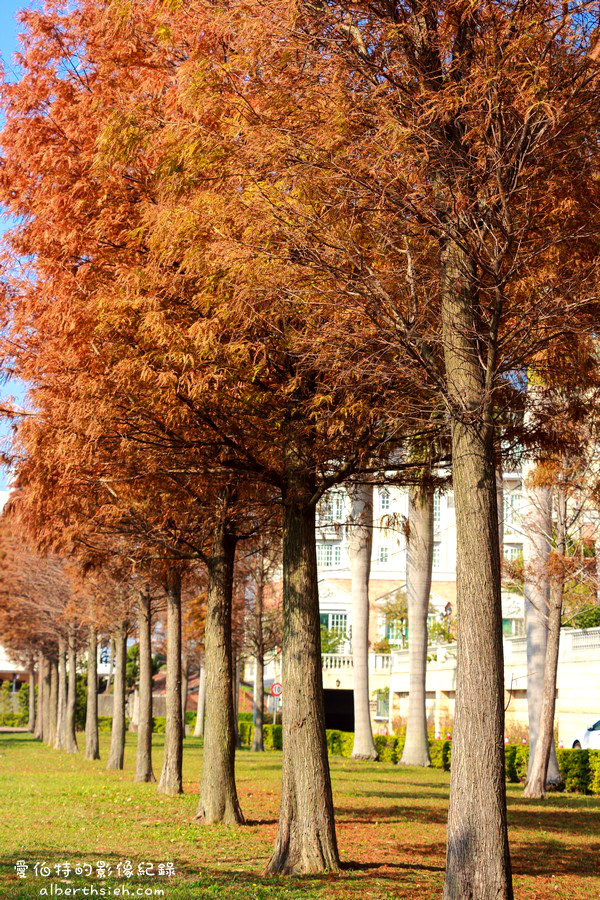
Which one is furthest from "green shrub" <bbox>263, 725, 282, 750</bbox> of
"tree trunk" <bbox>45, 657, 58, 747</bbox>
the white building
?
the white building

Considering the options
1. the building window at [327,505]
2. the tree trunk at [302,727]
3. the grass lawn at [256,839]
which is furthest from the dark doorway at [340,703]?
the tree trunk at [302,727]

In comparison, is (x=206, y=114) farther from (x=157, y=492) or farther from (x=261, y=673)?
(x=261, y=673)

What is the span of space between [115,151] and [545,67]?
4.37 m

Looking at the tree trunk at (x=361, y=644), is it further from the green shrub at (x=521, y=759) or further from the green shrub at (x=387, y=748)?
the green shrub at (x=521, y=759)

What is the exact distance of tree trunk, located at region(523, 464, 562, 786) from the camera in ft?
69.9

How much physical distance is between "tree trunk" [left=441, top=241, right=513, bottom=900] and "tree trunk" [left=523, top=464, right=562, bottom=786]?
36.3ft

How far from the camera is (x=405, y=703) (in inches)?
1871

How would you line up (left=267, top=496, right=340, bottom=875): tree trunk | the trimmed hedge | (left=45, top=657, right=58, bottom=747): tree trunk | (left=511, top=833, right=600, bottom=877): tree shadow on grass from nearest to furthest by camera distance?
(left=267, top=496, right=340, bottom=875): tree trunk < (left=511, top=833, right=600, bottom=877): tree shadow on grass < the trimmed hedge < (left=45, top=657, right=58, bottom=747): tree trunk

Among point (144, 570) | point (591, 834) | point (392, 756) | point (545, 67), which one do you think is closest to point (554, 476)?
point (591, 834)

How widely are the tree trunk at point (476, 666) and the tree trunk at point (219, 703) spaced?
7571mm

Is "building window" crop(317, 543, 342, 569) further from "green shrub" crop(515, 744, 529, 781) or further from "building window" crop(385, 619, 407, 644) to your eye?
"green shrub" crop(515, 744, 529, 781)

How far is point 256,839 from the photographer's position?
12.9 meters

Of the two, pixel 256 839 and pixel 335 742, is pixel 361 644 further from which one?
pixel 256 839

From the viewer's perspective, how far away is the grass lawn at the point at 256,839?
9.20 m
